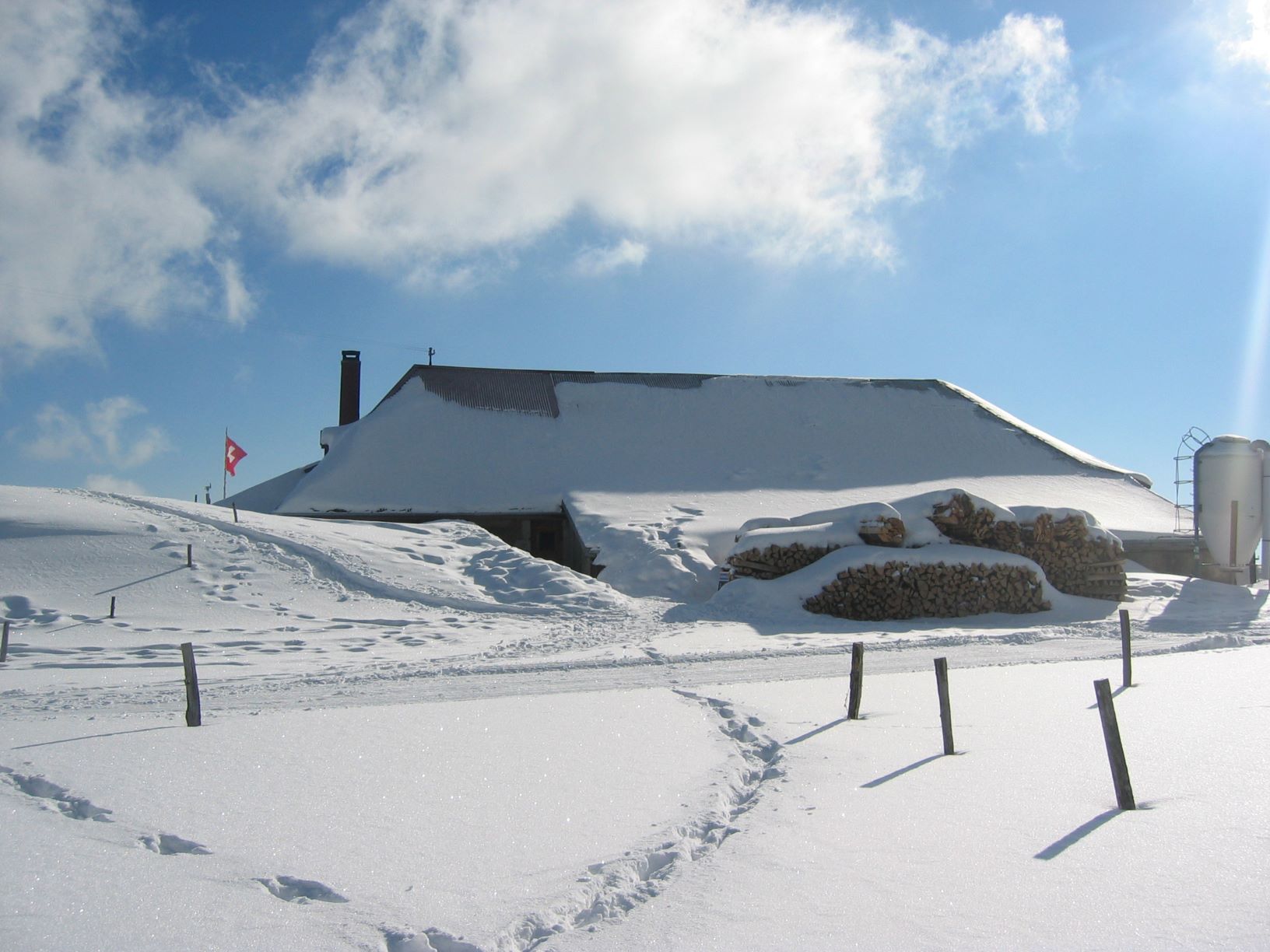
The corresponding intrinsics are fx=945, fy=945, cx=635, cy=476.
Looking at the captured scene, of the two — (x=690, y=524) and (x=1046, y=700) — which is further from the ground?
(x=690, y=524)

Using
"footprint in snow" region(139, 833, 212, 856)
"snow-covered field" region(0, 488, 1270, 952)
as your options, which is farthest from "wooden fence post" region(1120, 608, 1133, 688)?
"footprint in snow" region(139, 833, 212, 856)

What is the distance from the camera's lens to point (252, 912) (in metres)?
4.00

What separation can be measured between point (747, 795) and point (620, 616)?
420 inches

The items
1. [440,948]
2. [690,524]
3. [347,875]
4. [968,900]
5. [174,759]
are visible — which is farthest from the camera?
[690,524]

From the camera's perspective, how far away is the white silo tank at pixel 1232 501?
21406 millimetres

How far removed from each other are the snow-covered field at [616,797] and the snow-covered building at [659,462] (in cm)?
Result: 879

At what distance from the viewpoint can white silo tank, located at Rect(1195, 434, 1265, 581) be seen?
21.4 m

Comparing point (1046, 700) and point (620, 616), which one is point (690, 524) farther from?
point (1046, 700)

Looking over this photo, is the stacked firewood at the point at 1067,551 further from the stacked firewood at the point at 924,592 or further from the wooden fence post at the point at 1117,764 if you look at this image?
the wooden fence post at the point at 1117,764

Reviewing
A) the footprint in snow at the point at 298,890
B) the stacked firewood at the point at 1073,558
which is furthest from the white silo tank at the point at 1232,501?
the footprint in snow at the point at 298,890

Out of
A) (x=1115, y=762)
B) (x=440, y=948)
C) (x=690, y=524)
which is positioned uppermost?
(x=690, y=524)

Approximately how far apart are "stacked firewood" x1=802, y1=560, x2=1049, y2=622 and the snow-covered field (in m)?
3.23

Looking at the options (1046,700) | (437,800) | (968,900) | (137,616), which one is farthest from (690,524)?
(968,900)

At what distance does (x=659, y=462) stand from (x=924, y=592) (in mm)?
11276
